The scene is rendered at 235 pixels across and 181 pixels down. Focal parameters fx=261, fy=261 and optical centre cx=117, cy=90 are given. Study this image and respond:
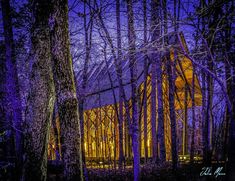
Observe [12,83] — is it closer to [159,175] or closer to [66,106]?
[66,106]

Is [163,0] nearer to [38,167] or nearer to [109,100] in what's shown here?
[38,167]

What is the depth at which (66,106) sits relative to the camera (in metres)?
5.47

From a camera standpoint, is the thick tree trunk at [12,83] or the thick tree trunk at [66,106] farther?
the thick tree trunk at [12,83]

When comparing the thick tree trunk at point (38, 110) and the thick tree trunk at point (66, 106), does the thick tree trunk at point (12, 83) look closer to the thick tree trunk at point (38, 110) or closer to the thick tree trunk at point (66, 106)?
the thick tree trunk at point (38, 110)

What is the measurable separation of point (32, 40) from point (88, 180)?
6.08 m

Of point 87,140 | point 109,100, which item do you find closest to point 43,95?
point 109,100

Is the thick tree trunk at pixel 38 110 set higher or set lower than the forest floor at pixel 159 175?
higher

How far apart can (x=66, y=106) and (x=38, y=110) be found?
5.79 ft

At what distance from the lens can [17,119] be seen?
10.2 m

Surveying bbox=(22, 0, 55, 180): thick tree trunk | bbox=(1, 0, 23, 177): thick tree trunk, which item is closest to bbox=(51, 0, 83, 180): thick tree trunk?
bbox=(22, 0, 55, 180): thick tree trunk

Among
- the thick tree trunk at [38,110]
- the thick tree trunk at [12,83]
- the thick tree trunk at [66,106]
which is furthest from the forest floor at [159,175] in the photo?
the thick tree trunk at [66,106]

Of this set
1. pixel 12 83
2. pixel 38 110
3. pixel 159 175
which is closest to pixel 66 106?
pixel 38 110

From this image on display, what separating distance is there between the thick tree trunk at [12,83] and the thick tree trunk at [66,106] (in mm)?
5052

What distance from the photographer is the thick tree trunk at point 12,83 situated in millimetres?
10195
